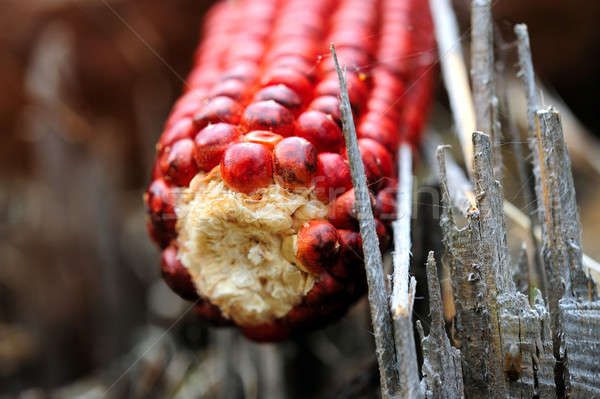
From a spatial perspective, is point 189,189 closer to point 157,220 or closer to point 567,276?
point 157,220

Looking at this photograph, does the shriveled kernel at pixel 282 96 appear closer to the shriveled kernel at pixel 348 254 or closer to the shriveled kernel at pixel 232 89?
the shriveled kernel at pixel 232 89

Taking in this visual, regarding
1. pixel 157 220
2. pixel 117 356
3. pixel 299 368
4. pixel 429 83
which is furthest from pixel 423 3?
pixel 117 356

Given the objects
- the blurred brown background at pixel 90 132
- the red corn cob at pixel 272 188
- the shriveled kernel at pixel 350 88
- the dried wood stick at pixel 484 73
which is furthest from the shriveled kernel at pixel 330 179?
the blurred brown background at pixel 90 132

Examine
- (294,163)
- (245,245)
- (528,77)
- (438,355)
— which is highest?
(528,77)

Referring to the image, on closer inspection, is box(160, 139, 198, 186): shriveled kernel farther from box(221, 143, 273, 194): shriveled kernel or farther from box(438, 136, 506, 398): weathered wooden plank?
box(438, 136, 506, 398): weathered wooden plank

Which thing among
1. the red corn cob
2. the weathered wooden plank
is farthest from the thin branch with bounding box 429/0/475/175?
the weathered wooden plank

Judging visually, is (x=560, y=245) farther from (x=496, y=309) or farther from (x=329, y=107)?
(x=329, y=107)

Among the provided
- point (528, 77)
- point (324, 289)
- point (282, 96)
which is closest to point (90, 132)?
point (282, 96)
